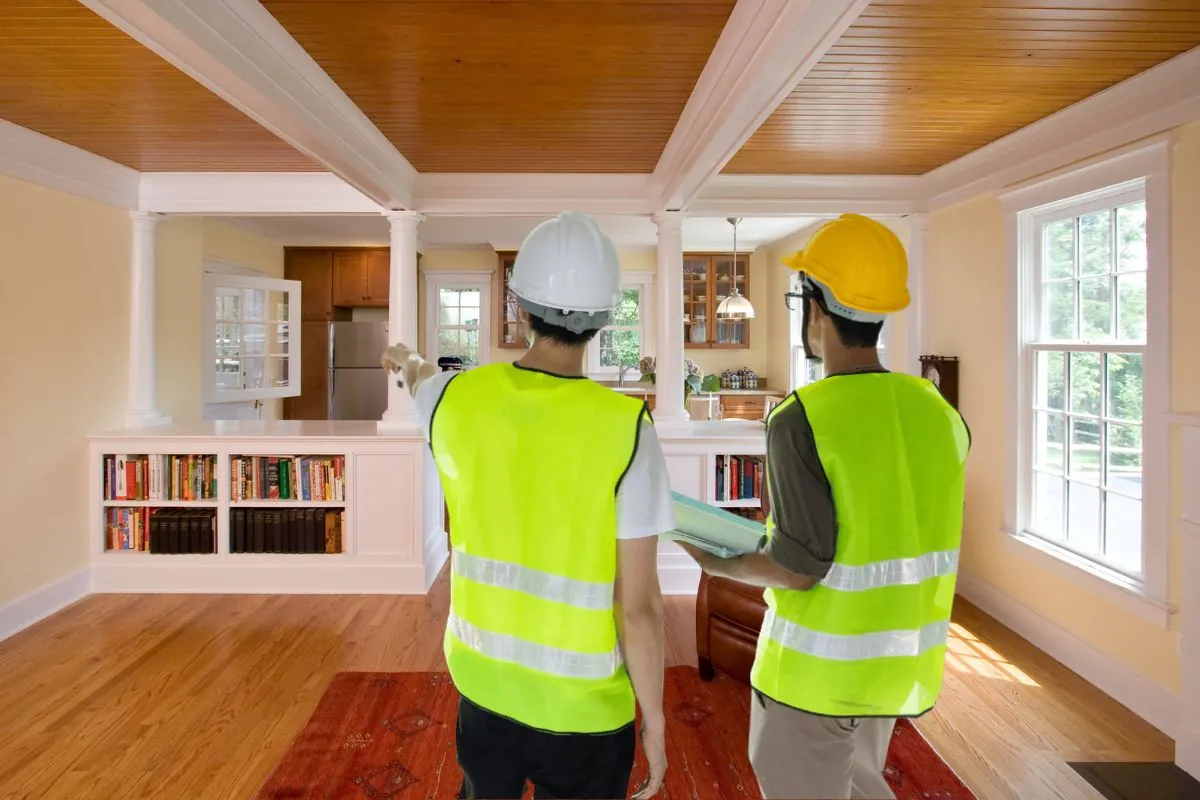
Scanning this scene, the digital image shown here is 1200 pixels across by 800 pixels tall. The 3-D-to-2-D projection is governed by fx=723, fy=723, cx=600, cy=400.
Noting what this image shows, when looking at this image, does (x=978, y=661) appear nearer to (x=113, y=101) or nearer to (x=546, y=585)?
(x=546, y=585)

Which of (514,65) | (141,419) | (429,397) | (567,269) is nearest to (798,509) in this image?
(567,269)

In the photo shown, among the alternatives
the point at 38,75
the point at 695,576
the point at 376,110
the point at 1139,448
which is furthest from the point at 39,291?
the point at 1139,448

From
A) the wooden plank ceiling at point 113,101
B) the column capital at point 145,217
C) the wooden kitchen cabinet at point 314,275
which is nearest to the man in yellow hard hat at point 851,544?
the wooden plank ceiling at point 113,101

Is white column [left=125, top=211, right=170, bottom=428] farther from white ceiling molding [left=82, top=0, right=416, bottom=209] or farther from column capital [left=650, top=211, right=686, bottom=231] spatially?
column capital [left=650, top=211, right=686, bottom=231]

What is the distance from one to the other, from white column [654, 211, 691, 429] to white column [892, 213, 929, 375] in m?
1.42

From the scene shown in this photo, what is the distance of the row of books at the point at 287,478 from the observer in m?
4.24

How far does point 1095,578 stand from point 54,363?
17.0 feet

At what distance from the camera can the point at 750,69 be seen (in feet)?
6.92

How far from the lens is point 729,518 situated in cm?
125

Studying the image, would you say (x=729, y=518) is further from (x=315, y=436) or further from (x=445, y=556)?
(x=445, y=556)

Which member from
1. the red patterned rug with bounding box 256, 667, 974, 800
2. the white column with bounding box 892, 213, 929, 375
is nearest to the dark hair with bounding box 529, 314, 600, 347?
the red patterned rug with bounding box 256, 667, 974, 800

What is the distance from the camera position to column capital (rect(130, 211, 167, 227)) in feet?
14.4

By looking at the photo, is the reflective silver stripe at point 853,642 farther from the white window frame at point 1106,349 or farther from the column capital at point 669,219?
the column capital at point 669,219

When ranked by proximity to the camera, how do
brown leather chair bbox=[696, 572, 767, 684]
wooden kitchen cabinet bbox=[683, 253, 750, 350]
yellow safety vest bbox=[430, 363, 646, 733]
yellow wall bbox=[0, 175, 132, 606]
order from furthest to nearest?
wooden kitchen cabinet bbox=[683, 253, 750, 350] < yellow wall bbox=[0, 175, 132, 606] < brown leather chair bbox=[696, 572, 767, 684] < yellow safety vest bbox=[430, 363, 646, 733]
